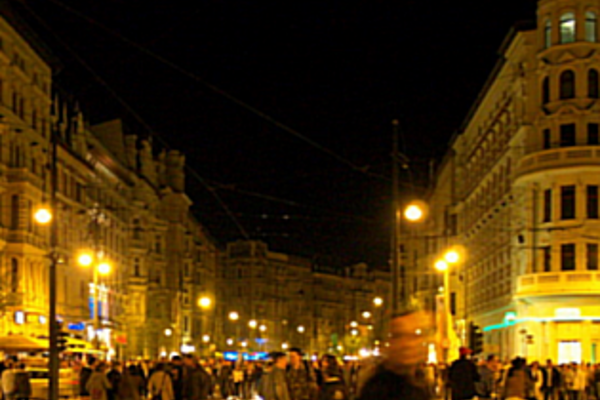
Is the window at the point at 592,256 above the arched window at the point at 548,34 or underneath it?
underneath

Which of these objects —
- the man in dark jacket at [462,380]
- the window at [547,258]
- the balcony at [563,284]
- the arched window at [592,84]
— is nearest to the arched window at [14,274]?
the balcony at [563,284]

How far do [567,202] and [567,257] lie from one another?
8.16ft

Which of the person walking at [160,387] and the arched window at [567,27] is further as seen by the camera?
the arched window at [567,27]

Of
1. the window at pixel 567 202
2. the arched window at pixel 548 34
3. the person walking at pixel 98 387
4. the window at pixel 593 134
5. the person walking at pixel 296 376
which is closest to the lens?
the person walking at pixel 296 376

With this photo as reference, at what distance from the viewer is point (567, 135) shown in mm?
53438

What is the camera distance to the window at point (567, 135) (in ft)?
175

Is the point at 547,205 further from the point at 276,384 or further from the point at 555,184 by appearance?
the point at 276,384

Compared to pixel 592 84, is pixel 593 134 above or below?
below

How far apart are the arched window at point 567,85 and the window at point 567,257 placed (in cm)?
682

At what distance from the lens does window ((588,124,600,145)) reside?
2079 inches

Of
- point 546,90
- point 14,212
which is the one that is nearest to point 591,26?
point 546,90

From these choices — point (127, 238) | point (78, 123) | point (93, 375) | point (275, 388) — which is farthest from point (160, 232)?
point (275, 388)

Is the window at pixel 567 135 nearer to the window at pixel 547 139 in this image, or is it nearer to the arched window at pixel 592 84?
the window at pixel 547 139

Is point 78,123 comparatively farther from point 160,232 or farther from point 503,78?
point 160,232
